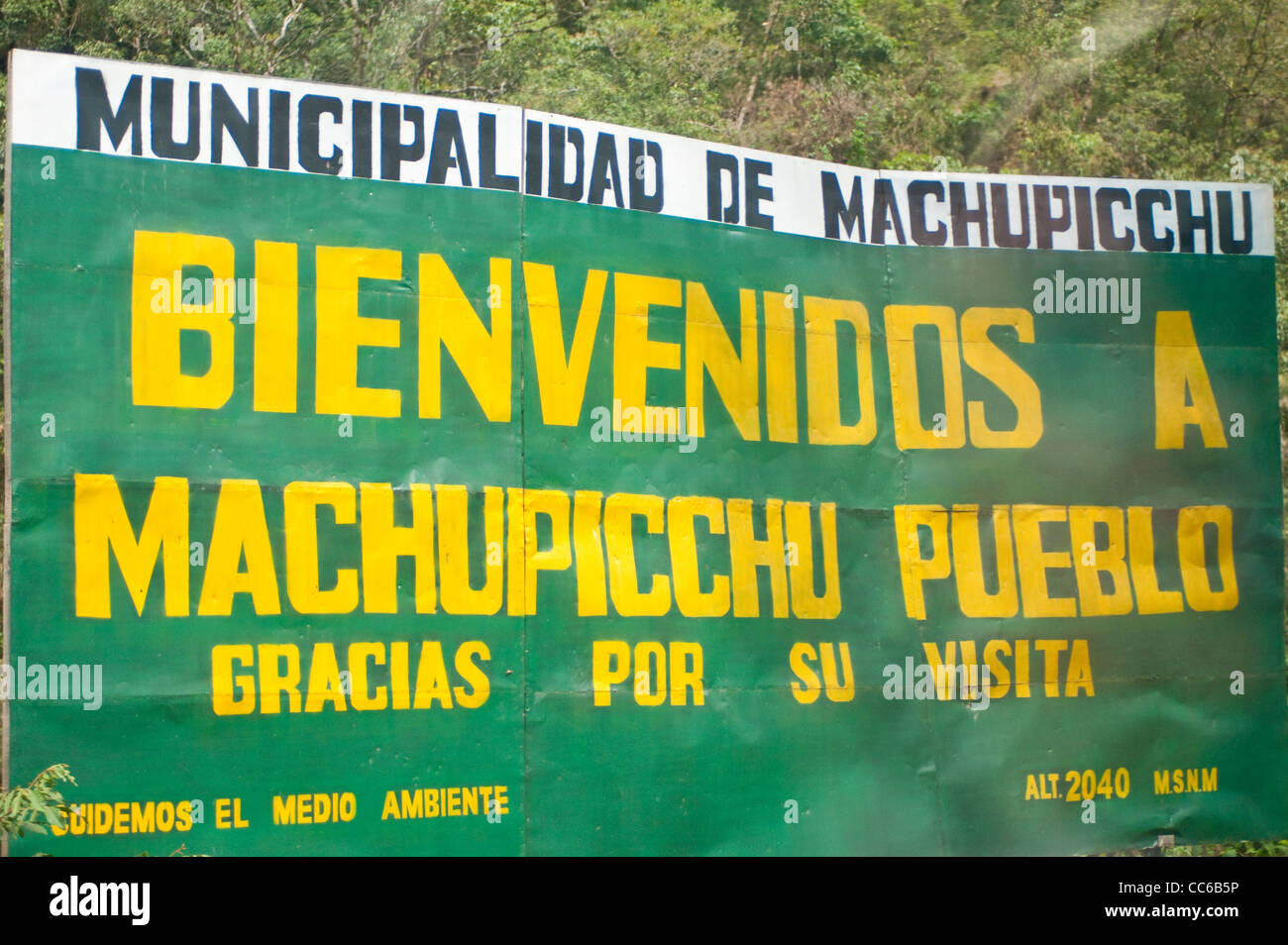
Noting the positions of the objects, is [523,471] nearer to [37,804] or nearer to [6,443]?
[6,443]

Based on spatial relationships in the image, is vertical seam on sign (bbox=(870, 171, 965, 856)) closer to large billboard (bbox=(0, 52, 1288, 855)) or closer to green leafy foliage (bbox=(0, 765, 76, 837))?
large billboard (bbox=(0, 52, 1288, 855))

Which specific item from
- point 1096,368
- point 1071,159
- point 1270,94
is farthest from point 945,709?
point 1270,94

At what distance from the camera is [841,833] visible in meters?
9.90

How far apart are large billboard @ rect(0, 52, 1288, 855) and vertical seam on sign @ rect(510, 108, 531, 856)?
32mm

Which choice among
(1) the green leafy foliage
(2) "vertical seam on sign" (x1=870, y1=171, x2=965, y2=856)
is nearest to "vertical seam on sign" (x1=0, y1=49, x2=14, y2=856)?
(1) the green leafy foliage

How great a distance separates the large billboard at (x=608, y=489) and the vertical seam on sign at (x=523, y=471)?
0.03m

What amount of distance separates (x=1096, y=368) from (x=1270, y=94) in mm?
16986

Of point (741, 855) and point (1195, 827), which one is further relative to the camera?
point (1195, 827)

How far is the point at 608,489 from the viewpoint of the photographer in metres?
9.59

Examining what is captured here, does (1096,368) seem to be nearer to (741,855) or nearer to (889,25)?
(741,855)

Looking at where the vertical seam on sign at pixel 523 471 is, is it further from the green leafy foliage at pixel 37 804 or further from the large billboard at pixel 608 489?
the green leafy foliage at pixel 37 804

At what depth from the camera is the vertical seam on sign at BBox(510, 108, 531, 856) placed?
907cm

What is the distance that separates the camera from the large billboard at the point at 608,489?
8.24 metres

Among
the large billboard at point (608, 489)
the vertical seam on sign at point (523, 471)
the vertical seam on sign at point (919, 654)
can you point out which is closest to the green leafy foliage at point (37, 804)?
the large billboard at point (608, 489)
